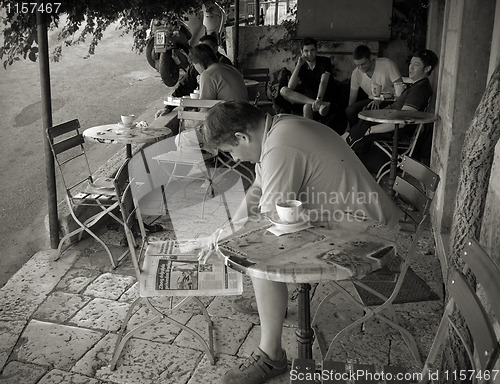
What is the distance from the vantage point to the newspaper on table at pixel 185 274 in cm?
294

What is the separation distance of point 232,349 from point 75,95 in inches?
422

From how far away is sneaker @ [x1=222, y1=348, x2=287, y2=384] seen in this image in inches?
118

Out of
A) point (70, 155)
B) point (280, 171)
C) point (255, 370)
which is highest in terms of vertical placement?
point (280, 171)

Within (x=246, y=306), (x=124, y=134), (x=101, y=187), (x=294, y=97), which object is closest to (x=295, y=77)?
(x=294, y=97)

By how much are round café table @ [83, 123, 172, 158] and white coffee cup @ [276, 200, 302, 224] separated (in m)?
2.90

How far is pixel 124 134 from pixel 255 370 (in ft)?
9.87

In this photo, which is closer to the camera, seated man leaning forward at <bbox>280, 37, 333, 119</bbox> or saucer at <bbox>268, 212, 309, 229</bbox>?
saucer at <bbox>268, 212, 309, 229</bbox>

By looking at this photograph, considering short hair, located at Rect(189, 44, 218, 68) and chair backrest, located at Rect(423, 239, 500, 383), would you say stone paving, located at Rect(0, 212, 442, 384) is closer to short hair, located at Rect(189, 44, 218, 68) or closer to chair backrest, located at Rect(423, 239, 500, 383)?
chair backrest, located at Rect(423, 239, 500, 383)

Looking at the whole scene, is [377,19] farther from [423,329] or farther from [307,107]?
[423,329]

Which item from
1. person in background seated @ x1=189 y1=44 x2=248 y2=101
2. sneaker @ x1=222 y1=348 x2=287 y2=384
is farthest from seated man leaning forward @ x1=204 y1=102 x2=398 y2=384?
person in background seated @ x1=189 y1=44 x2=248 y2=101

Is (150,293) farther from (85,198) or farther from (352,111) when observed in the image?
(352,111)

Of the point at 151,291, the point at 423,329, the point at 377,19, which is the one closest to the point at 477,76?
the point at 423,329

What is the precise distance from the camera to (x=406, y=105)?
228 inches

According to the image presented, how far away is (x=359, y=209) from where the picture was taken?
2936mm
